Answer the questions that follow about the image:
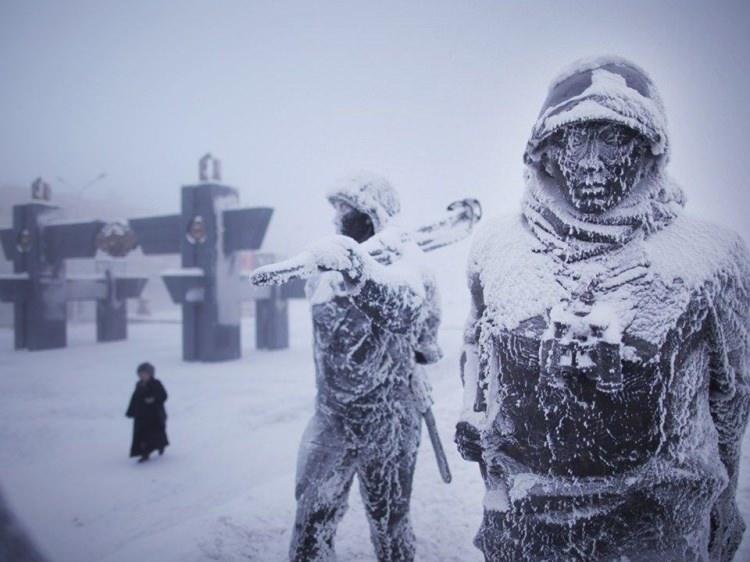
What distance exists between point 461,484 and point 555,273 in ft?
10.8

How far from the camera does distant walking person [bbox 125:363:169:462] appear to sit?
492 cm

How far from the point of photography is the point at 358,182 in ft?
8.57

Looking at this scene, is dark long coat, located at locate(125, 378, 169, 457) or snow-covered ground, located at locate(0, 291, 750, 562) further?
dark long coat, located at locate(125, 378, 169, 457)

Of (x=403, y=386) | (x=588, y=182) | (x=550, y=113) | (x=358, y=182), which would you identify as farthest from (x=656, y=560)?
(x=358, y=182)

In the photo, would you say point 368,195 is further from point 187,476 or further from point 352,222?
point 187,476

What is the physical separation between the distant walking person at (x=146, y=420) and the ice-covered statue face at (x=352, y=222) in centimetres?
342

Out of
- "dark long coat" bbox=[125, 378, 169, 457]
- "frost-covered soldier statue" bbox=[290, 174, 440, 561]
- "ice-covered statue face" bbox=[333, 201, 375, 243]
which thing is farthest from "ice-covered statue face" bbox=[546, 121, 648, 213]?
"dark long coat" bbox=[125, 378, 169, 457]

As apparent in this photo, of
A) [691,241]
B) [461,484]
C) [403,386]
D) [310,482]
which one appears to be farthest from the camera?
[461,484]

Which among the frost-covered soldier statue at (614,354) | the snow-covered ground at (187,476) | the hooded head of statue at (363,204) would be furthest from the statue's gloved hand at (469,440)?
the snow-covered ground at (187,476)

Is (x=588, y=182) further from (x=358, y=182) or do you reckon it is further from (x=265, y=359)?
(x=265, y=359)

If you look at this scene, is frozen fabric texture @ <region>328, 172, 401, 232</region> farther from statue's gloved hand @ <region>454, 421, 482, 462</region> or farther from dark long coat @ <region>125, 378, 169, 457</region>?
dark long coat @ <region>125, 378, 169, 457</region>

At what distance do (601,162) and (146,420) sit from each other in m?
4.92

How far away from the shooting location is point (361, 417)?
240cm

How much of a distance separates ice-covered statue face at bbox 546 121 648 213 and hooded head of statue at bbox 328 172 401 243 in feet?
4.39
